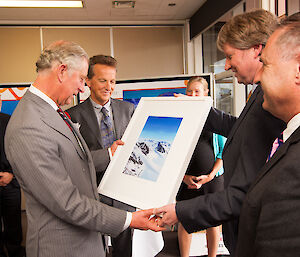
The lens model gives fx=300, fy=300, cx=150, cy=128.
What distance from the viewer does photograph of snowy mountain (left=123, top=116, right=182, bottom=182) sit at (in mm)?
1372

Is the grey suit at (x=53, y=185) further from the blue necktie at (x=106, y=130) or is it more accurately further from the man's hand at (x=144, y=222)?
the blue necktie at (x=106, y=130)

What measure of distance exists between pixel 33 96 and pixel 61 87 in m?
0.13

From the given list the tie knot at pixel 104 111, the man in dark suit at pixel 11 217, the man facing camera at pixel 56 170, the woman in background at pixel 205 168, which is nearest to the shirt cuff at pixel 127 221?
the man facing camera at pixel 56 170

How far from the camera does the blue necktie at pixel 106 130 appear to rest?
2.22 meters

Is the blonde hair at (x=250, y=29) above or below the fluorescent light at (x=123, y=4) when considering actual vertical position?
below

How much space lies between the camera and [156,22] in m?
5.90

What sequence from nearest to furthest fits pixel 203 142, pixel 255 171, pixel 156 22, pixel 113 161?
pixel 255 171, pixel 113 161, pixel 203 142, pixel 156 22

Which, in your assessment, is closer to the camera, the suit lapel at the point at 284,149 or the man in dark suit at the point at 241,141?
the suit lapel at the point at 284,149

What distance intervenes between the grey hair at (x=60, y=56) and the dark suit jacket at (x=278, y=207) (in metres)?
0.92

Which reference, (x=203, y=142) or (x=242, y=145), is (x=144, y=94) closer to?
(x=203, y=142)

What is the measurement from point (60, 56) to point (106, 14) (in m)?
4.40

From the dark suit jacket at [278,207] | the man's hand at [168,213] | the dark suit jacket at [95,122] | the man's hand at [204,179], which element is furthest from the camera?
the man's hand at [204,179]

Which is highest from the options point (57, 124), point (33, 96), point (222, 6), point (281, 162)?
point (222, 6)

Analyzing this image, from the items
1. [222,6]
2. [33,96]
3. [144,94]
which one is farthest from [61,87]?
[222,6]
